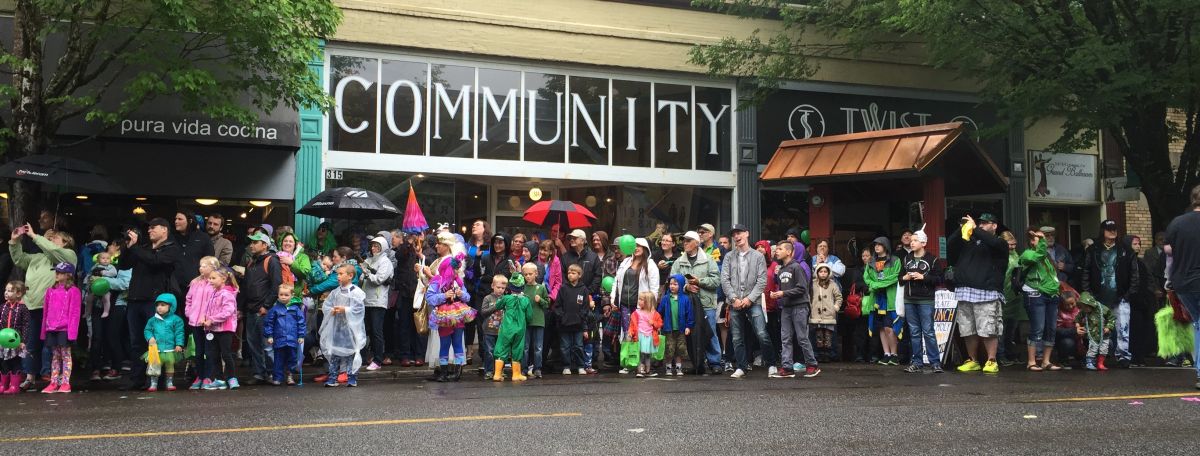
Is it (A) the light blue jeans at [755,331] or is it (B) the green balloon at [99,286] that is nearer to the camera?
(B) the green balloon at [99,286]

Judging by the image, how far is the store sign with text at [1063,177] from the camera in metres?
21.9

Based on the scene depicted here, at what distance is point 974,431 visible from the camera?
7613 mm

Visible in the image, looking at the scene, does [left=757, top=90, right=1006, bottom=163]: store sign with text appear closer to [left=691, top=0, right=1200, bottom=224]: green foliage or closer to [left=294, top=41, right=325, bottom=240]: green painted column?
[left=691, top=0, right=1200, bottom=224]: green foliage

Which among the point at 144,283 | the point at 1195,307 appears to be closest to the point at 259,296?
the point at 144,283

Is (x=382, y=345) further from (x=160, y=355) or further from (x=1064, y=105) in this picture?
(x=1064, y=105)

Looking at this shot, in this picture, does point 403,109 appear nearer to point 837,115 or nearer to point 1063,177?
point 837,115

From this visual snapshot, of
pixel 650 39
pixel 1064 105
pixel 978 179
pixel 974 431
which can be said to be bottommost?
pixel 974 431

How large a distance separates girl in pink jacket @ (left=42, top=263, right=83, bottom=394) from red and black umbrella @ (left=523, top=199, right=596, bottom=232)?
264 inches

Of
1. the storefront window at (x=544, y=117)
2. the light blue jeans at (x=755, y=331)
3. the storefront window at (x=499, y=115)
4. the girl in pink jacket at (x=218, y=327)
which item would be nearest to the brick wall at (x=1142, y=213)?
the storefront window at (x=544, y=117)

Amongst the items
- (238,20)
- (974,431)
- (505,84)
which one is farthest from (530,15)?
(974,431)

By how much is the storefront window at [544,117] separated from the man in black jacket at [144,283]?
7.74m

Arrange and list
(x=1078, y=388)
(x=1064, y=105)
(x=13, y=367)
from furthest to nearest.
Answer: (x=1064, y=105), (x=13, y=367), (x=1078, y=388)

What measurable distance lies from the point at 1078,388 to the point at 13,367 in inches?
441

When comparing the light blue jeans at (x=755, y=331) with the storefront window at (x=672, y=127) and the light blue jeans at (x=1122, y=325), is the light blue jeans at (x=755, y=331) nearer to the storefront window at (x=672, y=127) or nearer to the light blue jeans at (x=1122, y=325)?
the light blue jeans at (x=1122, y=325)
